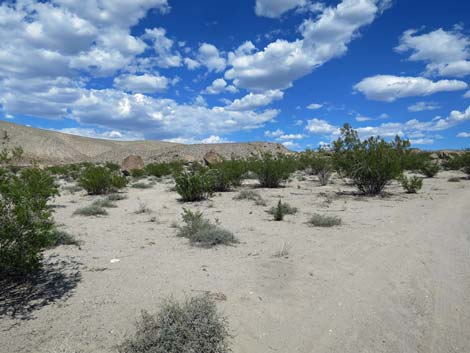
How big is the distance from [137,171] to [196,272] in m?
24.4

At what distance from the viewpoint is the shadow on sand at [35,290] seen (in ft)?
13.5

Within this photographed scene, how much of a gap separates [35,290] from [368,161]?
13.4m

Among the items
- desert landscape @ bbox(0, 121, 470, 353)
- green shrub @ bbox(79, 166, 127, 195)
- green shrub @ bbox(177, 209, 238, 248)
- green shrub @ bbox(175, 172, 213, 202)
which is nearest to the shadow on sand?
desert landscape @ bbox(0, 121, 470, 353)

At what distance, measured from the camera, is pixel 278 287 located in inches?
193

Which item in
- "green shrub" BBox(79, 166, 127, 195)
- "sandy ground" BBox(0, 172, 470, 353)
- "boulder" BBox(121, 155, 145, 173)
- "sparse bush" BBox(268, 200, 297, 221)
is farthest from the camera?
"boulder" BBox(121, 155, 145, 173)

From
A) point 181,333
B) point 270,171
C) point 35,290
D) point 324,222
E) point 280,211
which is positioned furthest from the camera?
point 270,171

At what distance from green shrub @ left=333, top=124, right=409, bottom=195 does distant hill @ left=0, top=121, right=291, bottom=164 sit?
129 ft

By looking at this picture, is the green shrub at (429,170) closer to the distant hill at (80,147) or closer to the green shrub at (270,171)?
the green shrub at (270,171)

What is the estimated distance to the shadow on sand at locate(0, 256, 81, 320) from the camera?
13.5 ft

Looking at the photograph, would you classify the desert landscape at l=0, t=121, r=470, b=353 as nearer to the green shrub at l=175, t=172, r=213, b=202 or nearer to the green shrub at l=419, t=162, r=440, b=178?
the green shrub at l=175, t=172, r=213, b=202

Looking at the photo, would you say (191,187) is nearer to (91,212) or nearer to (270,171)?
(91,212)

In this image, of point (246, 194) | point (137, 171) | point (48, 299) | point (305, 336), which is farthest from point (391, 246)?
point (137, 171)

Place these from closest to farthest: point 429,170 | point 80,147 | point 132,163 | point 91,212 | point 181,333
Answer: point 181,333
point 91,212
point 429,170
point 132,163
point 80,147

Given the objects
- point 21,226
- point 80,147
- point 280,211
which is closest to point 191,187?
point 280,211
